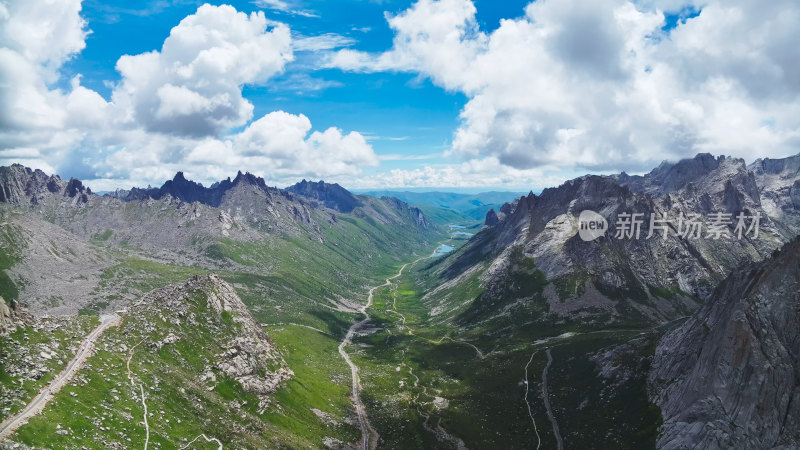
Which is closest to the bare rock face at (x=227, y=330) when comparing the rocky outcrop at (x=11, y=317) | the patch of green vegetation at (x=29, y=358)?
the patch of green vegetation at (x=29, y=358)

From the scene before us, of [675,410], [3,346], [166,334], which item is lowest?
[675,410]

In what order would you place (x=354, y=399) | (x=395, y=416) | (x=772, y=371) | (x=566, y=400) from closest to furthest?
(x=772, y=371) → (x=566, y=400) → (x=395, y=416) → (x=354, y=399)

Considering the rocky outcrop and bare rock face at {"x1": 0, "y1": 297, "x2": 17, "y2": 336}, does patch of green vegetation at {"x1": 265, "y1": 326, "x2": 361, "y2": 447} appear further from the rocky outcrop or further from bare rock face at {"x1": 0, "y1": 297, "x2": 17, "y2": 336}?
bare rock face at {"x1": 0, "y1": 297, "x2": 17, "y2": 336}

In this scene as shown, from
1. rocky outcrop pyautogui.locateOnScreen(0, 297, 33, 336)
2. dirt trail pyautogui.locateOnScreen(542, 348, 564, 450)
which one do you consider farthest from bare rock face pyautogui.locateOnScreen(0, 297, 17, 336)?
dirt trail pyautogui.locateOnScreen(542, 348, 564, 450)

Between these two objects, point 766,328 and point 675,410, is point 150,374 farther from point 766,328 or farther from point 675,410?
point 766,328

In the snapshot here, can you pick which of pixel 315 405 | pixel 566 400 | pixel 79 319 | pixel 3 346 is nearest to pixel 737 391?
pixel 566 400

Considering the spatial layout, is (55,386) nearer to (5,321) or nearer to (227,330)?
(5,321)

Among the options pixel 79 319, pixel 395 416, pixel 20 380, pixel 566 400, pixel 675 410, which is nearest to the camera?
pixel 20 380

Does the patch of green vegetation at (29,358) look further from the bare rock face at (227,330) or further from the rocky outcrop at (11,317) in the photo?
the bare rock face at (227,330)

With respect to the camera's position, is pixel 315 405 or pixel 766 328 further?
pixel 315 405
